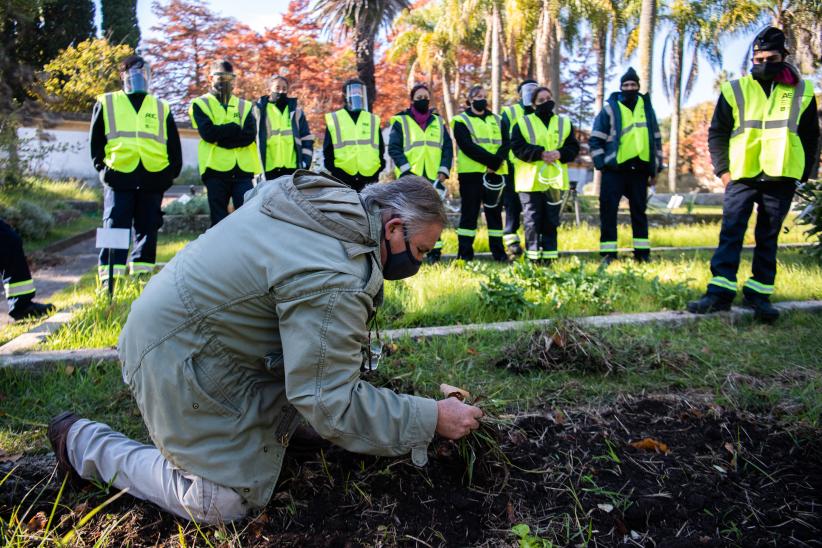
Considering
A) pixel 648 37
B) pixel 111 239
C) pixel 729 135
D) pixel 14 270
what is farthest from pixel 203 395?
pixel 648 37

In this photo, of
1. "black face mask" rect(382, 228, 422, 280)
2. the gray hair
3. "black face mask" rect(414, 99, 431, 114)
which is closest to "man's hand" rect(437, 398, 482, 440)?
"black face mask" rect(382, 228, 422, 280)

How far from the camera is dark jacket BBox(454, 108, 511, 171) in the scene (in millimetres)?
7652

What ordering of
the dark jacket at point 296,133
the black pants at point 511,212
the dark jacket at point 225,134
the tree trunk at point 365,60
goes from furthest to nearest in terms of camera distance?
the tree trunk at point 365,60 < the dark jacket at point 296,133 < the black pants at point 511,212 < the dark jacket at point 225,134

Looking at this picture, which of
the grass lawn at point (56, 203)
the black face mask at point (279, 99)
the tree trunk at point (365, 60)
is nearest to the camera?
the black face mask at point (279, 99)

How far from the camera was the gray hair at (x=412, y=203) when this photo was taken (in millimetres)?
2201

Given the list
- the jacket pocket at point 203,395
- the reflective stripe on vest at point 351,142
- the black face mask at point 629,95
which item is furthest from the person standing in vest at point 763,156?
the reflective stripe on vest at point 351,142

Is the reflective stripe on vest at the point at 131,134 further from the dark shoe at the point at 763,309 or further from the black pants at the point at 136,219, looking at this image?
the dark shoe at the point at 763,309

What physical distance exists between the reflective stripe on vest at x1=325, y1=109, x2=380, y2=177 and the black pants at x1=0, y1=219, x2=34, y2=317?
12.3ft

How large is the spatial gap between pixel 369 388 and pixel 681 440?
161cm

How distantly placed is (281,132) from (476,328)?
4.90 meters

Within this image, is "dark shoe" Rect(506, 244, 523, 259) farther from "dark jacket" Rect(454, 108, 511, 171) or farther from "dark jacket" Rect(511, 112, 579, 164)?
"dark jacket" Rect(511, 112, 579, 164)

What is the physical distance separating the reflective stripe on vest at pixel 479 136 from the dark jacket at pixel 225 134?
2.51m

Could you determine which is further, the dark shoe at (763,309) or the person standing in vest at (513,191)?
the person standing in vest at (513,191)

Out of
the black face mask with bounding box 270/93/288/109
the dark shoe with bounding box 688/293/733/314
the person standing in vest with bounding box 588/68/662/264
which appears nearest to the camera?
the dark shoe with bounding box 688/293/733/314
